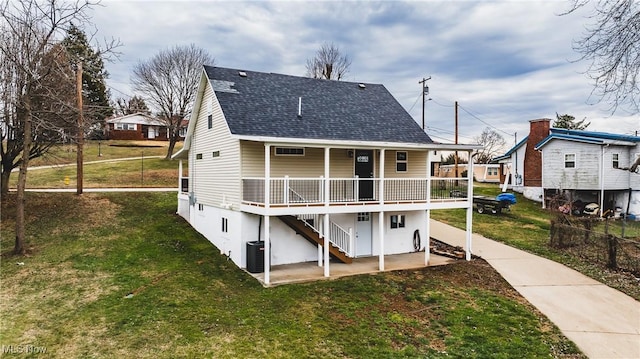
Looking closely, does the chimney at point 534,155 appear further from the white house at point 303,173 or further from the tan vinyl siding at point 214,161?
the tan vinyl siding at point 214,161

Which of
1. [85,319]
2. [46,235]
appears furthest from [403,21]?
[46,235]

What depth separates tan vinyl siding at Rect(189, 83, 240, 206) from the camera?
14.8 m

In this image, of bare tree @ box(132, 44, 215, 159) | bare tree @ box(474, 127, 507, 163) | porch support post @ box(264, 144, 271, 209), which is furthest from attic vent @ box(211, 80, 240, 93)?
bare tree @ box(474, 127, 507, 163)

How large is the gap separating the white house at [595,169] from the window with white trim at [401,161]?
15.8 meters

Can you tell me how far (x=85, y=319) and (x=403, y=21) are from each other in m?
15.2

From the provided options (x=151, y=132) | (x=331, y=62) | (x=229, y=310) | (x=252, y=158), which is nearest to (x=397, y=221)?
(x=252, y=158)

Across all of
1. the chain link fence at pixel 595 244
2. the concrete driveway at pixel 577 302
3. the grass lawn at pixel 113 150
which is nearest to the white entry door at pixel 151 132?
the grass lawn at pixel 113 150

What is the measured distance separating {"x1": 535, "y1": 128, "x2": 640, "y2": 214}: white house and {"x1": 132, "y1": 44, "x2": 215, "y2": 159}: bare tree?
31707 millimetres

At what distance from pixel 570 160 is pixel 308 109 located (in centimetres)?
2050

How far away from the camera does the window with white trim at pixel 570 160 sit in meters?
27.0

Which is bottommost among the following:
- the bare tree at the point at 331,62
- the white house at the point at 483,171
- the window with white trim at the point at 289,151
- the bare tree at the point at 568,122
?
the white house at the point at 483,171

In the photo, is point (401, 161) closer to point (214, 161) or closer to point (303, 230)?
point (303, 230)

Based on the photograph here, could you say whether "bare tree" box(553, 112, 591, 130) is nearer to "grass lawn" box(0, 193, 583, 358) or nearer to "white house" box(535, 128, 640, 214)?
"white house" box(535, 128, 640, 214)

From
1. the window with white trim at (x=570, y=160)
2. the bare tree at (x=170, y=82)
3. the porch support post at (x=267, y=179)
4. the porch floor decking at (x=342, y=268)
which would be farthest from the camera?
the bare tree at (x=170, y=82)
